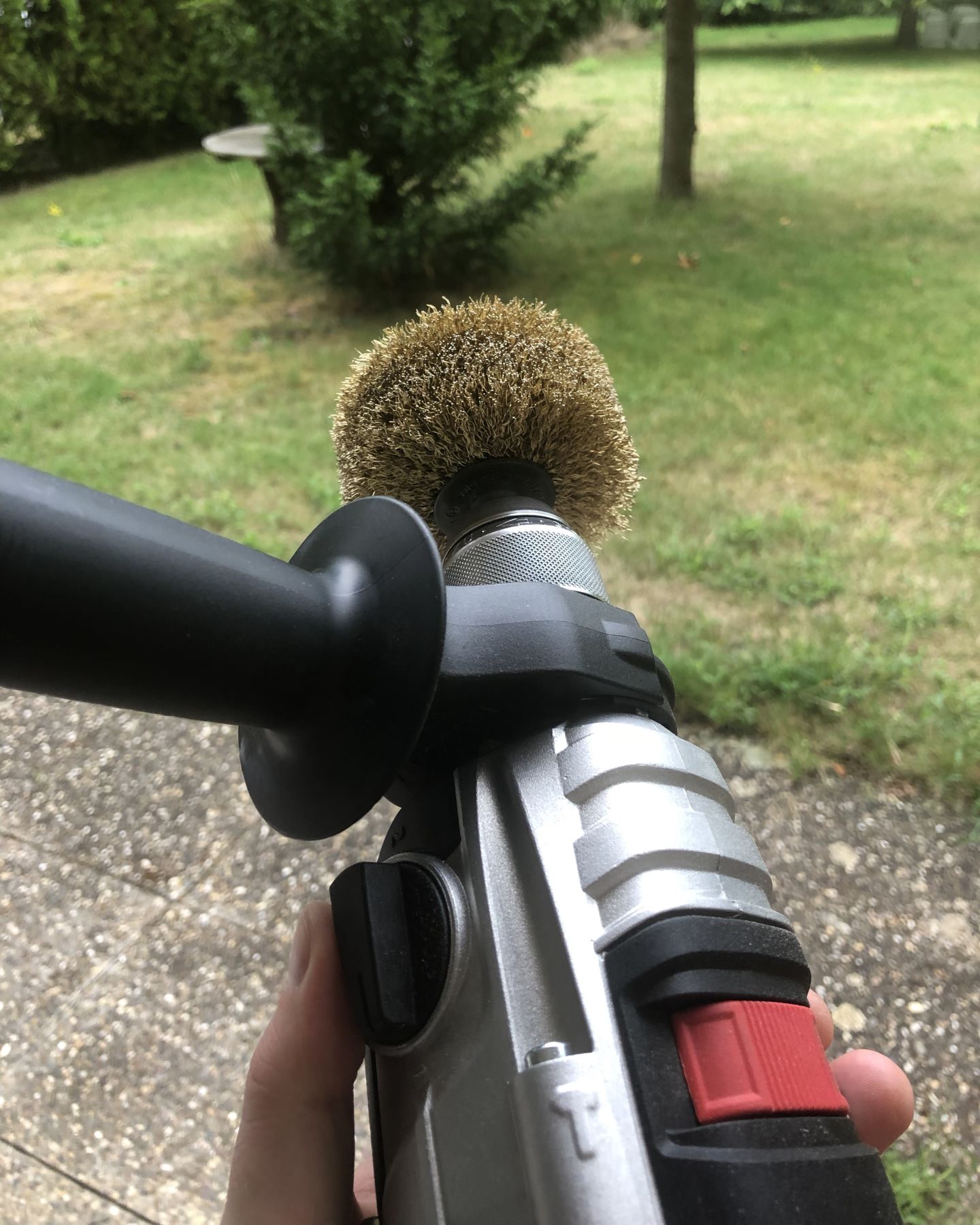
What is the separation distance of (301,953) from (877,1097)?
20.8 inches

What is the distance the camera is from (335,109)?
11.8 feet

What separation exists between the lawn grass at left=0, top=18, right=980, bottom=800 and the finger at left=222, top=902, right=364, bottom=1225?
1.19 metres

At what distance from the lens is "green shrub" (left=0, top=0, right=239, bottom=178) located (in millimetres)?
6957

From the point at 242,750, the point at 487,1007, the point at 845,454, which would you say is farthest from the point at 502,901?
the point at 845,454

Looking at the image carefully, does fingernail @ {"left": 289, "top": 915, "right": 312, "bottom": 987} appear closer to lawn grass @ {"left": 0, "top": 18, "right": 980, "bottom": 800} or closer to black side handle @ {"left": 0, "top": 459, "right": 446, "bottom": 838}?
black side handle @ {"left": 0, "top": 459, "right": 446, "bottom": 838}

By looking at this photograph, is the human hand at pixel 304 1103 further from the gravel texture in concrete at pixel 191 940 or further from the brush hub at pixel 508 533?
the gravel texture in concrete at pixel 191 940

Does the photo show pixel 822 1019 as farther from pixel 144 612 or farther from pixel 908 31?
pixel 908 31

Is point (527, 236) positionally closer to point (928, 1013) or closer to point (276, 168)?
point (276, 168)

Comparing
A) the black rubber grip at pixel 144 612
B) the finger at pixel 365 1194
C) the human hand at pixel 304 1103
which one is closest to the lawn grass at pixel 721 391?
the finger at pixel 365 1194

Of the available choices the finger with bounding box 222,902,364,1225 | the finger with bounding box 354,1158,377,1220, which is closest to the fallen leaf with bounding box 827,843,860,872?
the finger with bounding box 354,1158,377,1220

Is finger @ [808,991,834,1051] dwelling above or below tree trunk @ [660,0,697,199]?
below

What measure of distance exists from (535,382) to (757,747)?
3.92 ft

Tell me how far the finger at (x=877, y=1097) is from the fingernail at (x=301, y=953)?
479mm

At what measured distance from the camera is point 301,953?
30.1 inches
